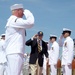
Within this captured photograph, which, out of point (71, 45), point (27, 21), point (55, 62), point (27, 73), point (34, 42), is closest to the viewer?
point (27, 21)

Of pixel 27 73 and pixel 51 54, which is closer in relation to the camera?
pixel 51 54

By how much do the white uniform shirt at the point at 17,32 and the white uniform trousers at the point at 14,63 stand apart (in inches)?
4.4

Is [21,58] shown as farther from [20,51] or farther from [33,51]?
[33,51]

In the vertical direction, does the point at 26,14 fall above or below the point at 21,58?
above

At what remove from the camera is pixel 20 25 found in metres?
7.38

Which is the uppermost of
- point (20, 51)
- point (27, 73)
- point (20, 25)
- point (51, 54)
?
point (20, 25)

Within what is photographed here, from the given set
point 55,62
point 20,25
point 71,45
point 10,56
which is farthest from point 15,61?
point 55,62

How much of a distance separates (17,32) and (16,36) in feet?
0.33

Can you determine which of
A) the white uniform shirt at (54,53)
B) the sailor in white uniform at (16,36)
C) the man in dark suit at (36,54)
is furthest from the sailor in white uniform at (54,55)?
the sailor in white uniform at (16,36)

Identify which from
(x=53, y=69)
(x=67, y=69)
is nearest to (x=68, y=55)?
(x=67, y=69)

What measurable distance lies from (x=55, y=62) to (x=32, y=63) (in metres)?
2.75

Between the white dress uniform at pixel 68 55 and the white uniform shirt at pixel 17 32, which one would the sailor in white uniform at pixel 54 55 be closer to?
the white dress uniform at pixel 68 55

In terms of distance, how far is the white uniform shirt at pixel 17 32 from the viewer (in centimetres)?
732

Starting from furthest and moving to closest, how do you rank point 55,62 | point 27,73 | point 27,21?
point 27,73 → point 55,62 → point 27,21
